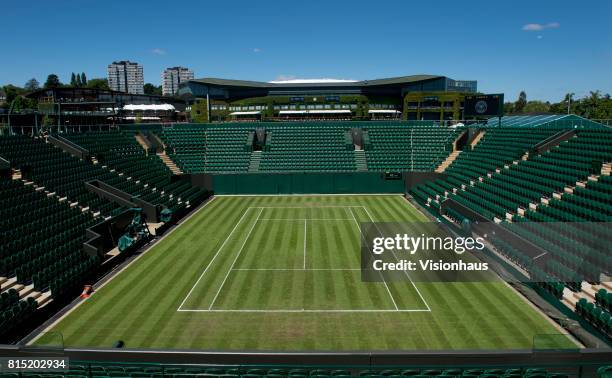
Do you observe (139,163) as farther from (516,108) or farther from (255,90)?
(516,108)

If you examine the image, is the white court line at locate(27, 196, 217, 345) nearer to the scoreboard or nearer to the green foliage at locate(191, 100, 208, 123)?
the scoreboard

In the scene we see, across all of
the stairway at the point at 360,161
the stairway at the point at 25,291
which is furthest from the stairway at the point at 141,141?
the stairway at the point at 25,291

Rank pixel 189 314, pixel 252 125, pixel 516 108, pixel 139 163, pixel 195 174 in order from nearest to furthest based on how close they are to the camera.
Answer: pixel 189 314 → pixel 139 163 → pixel 195 174 → pixel 252 125 → pixel 516 108

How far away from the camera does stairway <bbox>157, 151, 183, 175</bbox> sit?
44281mm

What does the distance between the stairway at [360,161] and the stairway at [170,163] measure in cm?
1912

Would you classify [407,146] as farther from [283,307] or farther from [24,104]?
[24,104]

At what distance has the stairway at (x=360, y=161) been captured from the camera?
45.2m

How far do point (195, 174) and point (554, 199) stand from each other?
3241 cm

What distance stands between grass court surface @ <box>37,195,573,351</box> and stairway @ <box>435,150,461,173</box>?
20.6 meters

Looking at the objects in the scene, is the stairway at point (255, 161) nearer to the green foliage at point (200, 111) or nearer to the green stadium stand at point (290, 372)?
the green stadium stand at point (290, 372)

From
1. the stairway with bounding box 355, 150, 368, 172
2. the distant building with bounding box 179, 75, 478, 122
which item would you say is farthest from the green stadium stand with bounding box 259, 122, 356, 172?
the distant building with bounding box 179, 75, 478, 122

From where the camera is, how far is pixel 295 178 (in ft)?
143

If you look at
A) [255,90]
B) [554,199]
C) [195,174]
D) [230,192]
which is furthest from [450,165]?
[255,90]

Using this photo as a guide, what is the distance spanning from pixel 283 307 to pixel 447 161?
31977mm
